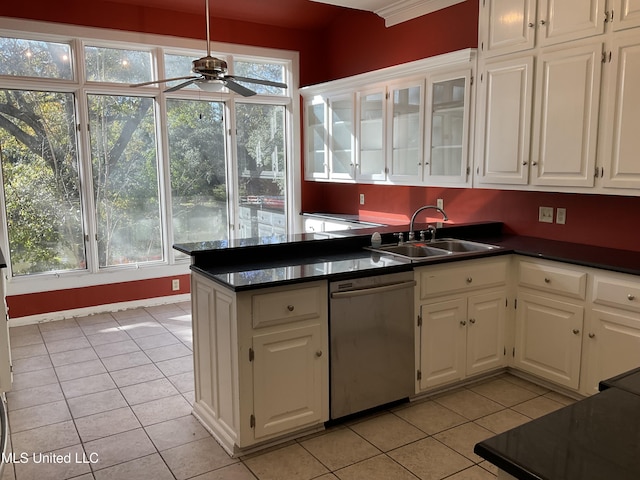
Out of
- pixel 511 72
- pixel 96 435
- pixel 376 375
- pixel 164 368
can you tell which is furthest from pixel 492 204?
pixel 96 435

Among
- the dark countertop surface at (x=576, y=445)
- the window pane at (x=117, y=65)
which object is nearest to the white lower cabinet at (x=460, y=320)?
the dark countertop surface at (x=576, y=445)

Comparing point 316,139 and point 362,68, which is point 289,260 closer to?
point 316,139

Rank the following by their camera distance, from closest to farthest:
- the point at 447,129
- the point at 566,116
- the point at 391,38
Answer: the point at 566,116, the point at 447,129, the point at 391,38

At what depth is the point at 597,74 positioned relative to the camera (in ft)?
10.1

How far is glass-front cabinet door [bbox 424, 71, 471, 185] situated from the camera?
4.07 metres

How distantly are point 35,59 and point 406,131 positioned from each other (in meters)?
3.45

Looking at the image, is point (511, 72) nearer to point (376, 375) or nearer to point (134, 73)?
point (376, 375)

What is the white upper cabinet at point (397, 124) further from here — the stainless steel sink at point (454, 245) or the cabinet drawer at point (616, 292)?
the cabinet drawer at point (616, 292)

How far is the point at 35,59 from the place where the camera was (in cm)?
466

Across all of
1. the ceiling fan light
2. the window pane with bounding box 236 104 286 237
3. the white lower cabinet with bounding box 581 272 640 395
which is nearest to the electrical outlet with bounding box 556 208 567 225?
the white lower cabinet with bounding box 581 272 640 395

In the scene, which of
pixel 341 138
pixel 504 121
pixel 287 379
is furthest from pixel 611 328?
pixel 341 138

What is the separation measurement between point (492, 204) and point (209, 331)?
2673 millimetres

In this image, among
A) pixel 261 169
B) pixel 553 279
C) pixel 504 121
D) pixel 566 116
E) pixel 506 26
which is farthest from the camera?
pixel 261 169

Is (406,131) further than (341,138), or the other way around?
(341,138)
